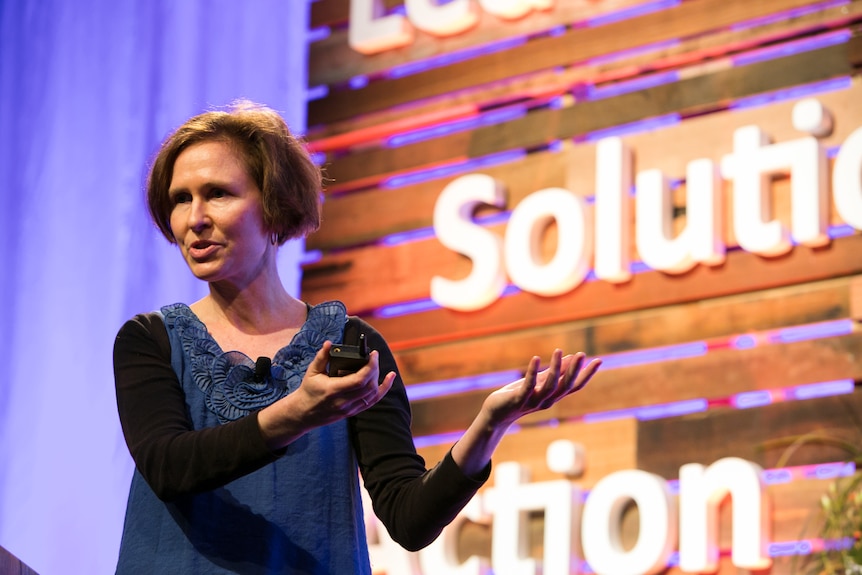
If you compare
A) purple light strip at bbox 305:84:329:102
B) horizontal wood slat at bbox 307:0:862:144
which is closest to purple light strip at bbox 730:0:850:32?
horizontal wood slat at bbox 307:0:862:144

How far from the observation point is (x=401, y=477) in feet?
4.75

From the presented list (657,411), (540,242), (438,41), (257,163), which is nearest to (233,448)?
(257,163)

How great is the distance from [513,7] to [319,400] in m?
2.54

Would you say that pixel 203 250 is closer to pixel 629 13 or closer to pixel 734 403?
pixel 734 403

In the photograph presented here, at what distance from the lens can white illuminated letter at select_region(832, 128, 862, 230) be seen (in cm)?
283

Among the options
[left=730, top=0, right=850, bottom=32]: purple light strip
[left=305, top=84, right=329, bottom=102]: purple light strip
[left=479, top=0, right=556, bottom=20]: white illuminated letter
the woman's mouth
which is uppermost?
[left=479, top=0, right=556, bottom=20]: white illuminated letter

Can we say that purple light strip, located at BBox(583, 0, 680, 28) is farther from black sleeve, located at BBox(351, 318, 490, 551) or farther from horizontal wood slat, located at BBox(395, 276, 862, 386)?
black sleeve, located at BBox(351, 318, 490, 551)

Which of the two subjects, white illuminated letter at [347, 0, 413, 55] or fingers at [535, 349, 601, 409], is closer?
fingers at [535, 349, 601, 409]

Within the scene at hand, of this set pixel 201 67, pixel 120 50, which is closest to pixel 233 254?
pixel 201 67

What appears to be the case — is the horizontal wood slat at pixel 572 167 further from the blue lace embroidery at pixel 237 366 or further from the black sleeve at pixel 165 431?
the black sleeve at pixel 165 431

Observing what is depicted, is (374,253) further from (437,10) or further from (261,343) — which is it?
(261,343)

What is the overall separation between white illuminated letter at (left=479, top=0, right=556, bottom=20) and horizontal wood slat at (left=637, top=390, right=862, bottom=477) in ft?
3.98

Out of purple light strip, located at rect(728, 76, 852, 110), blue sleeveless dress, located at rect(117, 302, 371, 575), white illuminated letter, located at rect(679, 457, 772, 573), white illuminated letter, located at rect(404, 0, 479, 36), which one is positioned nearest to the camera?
blue sleeveless dress, located at rect(117, 302, 371, 575)

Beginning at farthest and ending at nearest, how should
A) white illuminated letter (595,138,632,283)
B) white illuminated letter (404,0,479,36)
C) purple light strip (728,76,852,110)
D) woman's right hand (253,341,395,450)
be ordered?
1. white illuminated letter (404,0,479,36)
2. white illuminated letter (595,138,632,283)
3. purple light strip (728,76,852,110)
4. woman's right hand (253,341,395,450)
